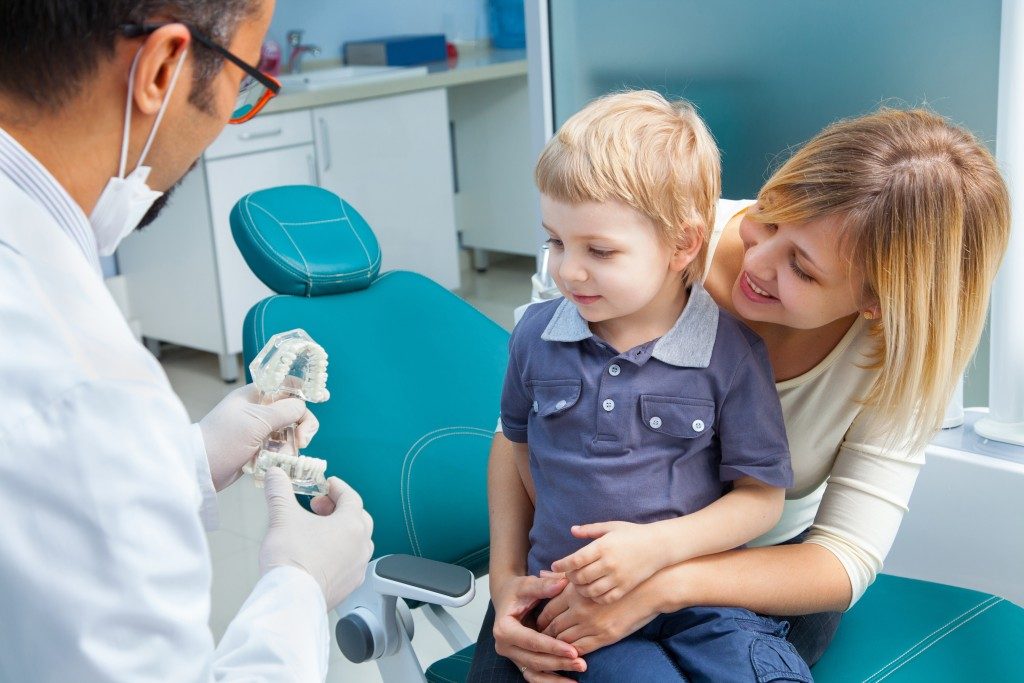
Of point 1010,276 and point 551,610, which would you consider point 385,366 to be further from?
point 1010,276

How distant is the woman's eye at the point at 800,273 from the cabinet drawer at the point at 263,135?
2.86 metres

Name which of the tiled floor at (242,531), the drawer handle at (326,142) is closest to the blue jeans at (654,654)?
the tiled floor at (242,531)

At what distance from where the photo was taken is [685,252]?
1321 millimetres

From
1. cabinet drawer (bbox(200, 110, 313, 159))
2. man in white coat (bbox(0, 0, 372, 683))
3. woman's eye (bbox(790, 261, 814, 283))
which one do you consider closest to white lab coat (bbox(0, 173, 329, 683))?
man in white coat (bbox(0, 0, 372, 683))

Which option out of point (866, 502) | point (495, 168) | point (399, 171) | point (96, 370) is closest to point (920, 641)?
point (866, 502)

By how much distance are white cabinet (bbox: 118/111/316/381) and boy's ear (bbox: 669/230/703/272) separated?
2.78 meters

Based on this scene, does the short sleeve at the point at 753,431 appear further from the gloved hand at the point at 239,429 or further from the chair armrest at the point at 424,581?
the gloved hand at the point at 239,429

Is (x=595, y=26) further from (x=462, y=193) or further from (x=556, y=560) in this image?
(x=462, y=193)

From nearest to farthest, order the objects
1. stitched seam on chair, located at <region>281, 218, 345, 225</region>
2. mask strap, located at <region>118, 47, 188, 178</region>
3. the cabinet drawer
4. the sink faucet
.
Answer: mask strap, located at <region>118, 47, 188, 178</region> < stitched seam on chair, located at <region>281, 218, 345, 225</region> < the cabinet drawer < the sink faucet

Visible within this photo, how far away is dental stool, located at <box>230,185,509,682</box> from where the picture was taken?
170 centimetres

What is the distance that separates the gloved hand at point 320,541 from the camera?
1.10 metres

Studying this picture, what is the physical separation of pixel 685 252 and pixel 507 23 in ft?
14.4

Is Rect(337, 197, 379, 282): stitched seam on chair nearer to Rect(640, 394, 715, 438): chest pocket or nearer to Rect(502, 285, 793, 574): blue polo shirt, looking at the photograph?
Rect(502, 285, 793, 574): blue polo shirt

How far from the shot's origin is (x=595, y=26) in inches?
89.4
